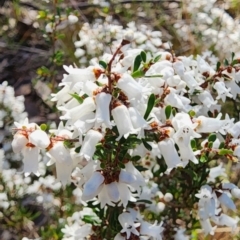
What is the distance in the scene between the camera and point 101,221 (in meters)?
2.45

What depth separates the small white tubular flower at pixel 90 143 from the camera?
1801 mm

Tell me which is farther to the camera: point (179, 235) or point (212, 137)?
point (179, 235)

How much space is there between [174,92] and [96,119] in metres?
0.54

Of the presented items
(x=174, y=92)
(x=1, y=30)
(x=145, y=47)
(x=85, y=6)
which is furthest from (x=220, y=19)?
(x=174, y=92)

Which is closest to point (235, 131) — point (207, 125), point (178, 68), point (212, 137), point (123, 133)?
point (212, 137)

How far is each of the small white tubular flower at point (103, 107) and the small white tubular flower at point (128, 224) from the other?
568 mm

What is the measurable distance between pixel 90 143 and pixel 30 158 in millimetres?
224

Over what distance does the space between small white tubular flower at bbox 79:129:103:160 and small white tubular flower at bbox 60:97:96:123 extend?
0.22 feet

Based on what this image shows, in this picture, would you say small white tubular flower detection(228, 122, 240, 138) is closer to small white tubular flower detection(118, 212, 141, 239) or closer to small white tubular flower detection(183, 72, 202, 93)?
small white tubular flower detection(183, 72, 202, 93)

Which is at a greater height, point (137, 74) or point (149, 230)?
point (137, 74)

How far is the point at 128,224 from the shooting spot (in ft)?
7.00

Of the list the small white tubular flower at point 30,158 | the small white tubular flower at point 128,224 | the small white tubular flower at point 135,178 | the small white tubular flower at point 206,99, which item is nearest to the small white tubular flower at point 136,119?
the small white tubular flower at point 135,178

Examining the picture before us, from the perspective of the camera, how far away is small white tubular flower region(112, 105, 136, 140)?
5.73 feet

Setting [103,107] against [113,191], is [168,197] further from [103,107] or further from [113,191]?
[103,107]
